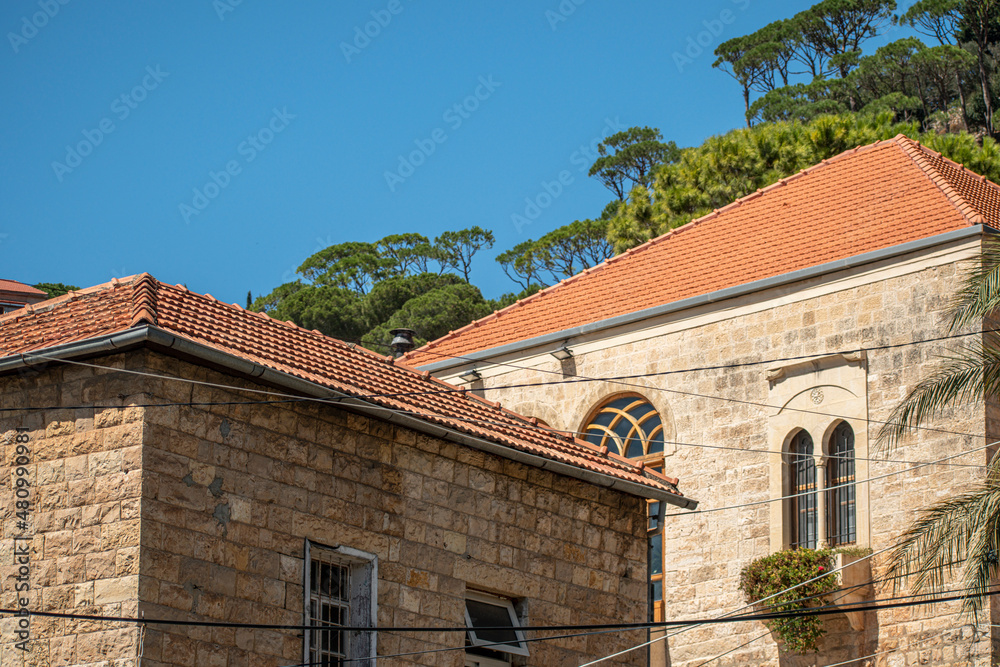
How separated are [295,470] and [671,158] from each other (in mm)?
49200

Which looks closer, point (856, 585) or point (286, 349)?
point (286, 349)

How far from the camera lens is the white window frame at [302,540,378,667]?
1245 centimetres

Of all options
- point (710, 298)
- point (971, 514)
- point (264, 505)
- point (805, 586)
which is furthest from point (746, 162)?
point (264, 505)

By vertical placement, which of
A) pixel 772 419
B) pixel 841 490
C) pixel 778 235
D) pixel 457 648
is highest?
pixel 778 235

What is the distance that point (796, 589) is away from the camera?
18.2 meters

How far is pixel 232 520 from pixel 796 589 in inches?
365

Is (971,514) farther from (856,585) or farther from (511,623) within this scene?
(856,585)

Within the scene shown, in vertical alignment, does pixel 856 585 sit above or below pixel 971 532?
below

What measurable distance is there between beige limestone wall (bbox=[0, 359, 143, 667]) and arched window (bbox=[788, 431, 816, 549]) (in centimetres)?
1117

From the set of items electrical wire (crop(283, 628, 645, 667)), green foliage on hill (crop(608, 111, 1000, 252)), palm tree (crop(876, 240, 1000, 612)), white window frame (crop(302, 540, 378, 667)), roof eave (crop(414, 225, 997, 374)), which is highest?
green foliage on hill (crop(608, 111, 1000, 252))

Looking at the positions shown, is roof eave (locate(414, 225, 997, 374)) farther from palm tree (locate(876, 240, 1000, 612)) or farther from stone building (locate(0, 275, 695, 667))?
stone building (locate(0, 275, 695, 667))

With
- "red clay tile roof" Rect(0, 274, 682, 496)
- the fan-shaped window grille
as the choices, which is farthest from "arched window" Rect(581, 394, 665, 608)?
"red clay tile roof" Rect(0, 274, 682, 496)

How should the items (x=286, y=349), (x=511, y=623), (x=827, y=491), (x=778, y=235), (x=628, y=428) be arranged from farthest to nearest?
(x=778, y=235) → (x=628, y=428) → (x=827, y=491) → (x=511, y=623) → (x=286, y=349)

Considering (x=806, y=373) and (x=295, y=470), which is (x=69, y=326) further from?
(x=806, y=373)
